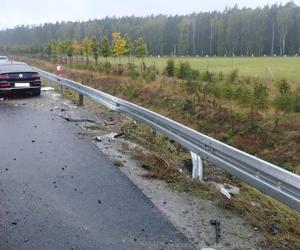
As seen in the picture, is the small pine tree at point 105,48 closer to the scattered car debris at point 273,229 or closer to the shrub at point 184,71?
the shrub at point 184,71

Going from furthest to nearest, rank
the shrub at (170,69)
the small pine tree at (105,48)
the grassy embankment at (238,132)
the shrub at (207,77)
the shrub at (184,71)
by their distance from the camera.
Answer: the small pine tree at (105,48) → the shrub at (170,69) → the shrub at (184,71) → the shrub at (207,77) → the grassy embankment at (238,132)

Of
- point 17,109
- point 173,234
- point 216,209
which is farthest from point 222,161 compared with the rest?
point 17,109

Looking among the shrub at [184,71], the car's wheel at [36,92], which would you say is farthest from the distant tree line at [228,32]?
the car's wheel at [36,92]

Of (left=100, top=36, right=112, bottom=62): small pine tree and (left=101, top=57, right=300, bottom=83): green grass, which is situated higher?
(left=100, top=36, right=112, bottom=62): small pine tree

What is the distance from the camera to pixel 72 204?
191 inches

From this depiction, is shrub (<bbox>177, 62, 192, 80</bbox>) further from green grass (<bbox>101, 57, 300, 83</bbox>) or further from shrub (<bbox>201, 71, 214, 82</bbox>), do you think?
green grass (<bbox>101, 57, 300, 83</bbox>)

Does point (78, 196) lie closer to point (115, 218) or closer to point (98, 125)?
point (115, 218)

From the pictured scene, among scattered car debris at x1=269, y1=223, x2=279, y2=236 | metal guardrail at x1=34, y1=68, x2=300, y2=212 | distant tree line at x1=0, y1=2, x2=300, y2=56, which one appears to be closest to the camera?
metal guardrail at x1=34, y1=68, x2=300, y2=212

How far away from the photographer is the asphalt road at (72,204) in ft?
12.9

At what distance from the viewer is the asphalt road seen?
3.92m

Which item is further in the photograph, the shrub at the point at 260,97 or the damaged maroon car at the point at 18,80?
the damaged maroon car at the point at 18,80

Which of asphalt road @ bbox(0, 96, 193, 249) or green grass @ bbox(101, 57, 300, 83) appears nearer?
asphalt road @ bbox(0, 96, 193, 249)

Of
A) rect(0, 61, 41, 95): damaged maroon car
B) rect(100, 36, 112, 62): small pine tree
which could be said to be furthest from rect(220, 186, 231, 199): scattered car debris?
rect(100, 36, 112, 62): small pine tree

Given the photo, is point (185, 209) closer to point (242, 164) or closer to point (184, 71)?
point (242, 164)
